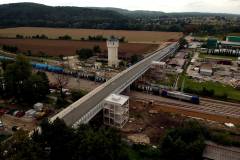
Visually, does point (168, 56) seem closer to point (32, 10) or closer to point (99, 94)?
point (99, 94)

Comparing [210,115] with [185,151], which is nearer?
[185,151]

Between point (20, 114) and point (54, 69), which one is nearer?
point (20, 114)

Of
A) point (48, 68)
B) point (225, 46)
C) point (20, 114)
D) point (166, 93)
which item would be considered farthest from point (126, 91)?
point (225, 46)

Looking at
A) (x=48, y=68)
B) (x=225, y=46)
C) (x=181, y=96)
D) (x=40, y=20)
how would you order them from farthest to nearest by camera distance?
(x=40, y=20), (x=225, y=46), (x=48, y=68), (x=181, y=96)

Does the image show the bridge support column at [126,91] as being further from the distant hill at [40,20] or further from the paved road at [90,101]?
the distant hill at [40,20]

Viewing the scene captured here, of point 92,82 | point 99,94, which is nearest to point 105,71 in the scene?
point 92,82

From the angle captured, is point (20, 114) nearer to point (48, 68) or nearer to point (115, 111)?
point (115, 111)

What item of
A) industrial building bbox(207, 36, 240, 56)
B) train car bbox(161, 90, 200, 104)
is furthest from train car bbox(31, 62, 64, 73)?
industrial building bbox(207, 36, 240, 56)
